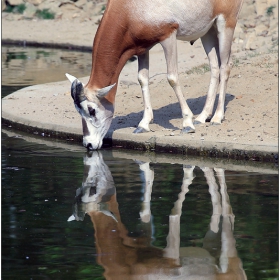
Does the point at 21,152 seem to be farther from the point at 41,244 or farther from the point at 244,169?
the point at 41,244

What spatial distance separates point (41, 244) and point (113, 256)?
69cm

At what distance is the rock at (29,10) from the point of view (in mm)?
29922

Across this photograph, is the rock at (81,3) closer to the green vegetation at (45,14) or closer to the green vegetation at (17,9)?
the green vegetation at (45,14)

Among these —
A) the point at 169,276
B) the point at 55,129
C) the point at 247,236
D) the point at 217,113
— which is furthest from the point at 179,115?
the point at 169,276

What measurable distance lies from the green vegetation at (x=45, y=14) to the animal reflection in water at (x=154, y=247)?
21388mm

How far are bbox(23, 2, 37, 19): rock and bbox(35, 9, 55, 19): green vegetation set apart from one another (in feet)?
0.59

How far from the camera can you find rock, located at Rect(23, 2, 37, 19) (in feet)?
98.2

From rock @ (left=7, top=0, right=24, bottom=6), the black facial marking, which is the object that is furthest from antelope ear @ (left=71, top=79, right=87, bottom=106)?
rock @ (left=7, top=0, right=24, bottom=6)

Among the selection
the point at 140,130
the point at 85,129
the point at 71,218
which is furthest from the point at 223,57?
the point at 71,218

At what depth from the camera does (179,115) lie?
1190 cm

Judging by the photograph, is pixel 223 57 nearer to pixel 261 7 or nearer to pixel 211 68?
pixel 211 68

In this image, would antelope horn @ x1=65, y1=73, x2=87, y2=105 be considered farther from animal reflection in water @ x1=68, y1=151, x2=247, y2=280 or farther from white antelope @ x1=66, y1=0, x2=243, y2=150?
animal reflection in water @ x1=68, y1=151, x2=247, y2=280

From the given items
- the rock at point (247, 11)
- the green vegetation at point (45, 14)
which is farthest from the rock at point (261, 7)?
the green vegetation at point (45, 14)

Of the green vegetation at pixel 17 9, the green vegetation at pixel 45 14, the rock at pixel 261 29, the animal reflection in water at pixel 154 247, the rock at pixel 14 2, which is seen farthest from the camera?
the rock at pixel 14 2
